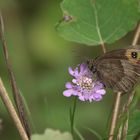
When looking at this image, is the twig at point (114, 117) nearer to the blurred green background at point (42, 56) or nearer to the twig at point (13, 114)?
the twig at point (13, 114)

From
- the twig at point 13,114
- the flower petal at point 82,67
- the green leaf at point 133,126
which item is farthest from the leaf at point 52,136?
the flower petal at point 82,67

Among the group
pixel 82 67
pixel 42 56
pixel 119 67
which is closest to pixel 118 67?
pixel 119 67

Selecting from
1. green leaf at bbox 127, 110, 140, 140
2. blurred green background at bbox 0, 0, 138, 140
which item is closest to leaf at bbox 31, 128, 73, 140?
green leaf at bbox 127, 110, 140, 140

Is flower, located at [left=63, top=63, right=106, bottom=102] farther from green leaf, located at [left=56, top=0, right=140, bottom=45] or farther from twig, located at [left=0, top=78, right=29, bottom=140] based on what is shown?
twig, located at [left=0, top=78, right=29, bottom=140]

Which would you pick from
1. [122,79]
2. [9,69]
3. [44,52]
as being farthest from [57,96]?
[9,69]

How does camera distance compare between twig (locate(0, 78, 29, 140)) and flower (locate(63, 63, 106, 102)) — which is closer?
twig (locate(0, 78, 29, 140))

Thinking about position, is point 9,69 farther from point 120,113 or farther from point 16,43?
point 16,43
